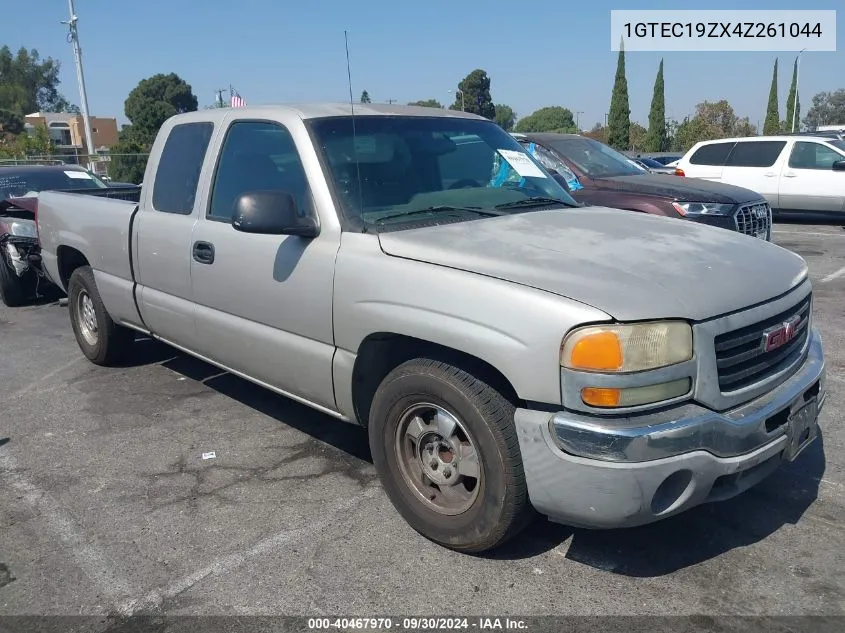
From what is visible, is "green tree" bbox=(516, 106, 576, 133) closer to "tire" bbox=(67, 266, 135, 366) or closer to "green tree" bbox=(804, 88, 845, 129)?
"green tree" bbox=(804, 88, 845, 129)

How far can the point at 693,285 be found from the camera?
2838mm

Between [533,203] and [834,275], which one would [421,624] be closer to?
[533,203]

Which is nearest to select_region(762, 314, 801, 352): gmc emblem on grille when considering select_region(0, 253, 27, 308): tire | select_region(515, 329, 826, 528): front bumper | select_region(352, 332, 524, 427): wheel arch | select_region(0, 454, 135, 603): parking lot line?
select_region(515, 329, 826, 528): front bumper

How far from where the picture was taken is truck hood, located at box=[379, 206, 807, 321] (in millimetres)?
2725

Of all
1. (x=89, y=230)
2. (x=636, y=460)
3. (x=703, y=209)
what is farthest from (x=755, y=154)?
(x=636, y=460)

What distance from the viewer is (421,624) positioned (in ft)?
9.11

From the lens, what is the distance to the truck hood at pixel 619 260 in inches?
107

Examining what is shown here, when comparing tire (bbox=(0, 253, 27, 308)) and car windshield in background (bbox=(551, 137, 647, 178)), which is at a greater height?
car windshield in background (bbox=(551, 137, 647, 178))

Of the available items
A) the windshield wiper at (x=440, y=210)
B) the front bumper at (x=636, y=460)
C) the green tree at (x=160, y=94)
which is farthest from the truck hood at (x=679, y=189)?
the green tree at (x=160, y=94)

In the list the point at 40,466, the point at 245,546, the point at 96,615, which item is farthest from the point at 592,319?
the point at 40,466

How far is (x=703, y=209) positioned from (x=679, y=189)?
0.42m

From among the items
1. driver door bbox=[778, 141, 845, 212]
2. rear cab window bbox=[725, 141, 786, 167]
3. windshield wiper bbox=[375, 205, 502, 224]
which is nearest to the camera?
windshield wiper bbox=[375, 205, 502, 224]

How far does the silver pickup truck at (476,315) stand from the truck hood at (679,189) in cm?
372

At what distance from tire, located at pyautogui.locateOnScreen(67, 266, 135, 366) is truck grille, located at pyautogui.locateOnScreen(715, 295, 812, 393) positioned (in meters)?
4.48
